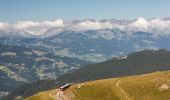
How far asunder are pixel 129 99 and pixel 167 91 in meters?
19.1

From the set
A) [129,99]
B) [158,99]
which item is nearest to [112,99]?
[129,99]

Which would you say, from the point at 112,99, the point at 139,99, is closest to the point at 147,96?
the point at 139,99

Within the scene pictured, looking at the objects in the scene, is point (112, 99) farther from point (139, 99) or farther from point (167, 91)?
point (167, 91)

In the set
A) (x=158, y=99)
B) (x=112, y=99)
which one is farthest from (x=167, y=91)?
(x=112, y=99)

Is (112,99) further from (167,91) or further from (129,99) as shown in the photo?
(167,91)

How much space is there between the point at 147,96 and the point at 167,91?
10.2 metres

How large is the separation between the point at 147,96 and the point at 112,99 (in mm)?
17325

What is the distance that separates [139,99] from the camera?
198 m

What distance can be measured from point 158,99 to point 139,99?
9.72m

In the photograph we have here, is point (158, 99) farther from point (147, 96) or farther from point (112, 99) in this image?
point (112, 99)

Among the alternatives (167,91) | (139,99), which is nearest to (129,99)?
(139,99)

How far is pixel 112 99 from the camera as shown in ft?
655

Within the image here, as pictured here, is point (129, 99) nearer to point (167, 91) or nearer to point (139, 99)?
point (139, 99)

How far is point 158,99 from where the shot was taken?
7608 inches
